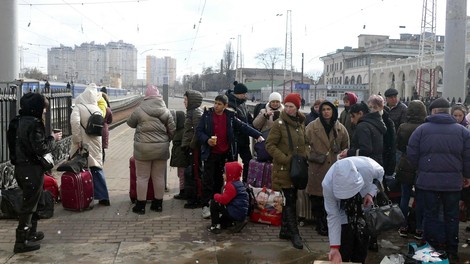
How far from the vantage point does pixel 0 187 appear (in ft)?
23.1

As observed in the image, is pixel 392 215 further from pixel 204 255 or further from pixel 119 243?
pixel 119 243

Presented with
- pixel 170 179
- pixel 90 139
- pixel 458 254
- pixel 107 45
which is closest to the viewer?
pixel 458 254

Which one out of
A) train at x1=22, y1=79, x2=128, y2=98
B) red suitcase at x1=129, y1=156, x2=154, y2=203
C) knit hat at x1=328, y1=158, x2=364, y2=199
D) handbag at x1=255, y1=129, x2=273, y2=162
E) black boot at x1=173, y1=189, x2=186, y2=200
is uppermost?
train at x1=22, y1=79, x2=128, y2=98

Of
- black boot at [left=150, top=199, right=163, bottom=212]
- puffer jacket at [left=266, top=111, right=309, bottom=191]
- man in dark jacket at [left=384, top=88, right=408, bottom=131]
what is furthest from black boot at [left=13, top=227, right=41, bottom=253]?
man in dark jacket at [left=384, top=88, right=408, bottom=131]

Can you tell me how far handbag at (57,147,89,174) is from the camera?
6871mm

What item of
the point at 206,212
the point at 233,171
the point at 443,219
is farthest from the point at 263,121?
the point at 443,219

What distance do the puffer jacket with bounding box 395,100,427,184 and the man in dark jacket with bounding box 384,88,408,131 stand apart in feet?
4.10

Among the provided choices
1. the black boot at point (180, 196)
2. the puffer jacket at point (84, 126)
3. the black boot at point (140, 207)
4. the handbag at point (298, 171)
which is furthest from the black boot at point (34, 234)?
the handbag at point (298, 171)

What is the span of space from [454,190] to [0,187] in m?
6.13

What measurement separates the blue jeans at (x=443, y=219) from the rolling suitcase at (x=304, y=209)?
5.52ft

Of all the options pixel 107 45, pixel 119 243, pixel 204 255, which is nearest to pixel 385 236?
pixel 204 255

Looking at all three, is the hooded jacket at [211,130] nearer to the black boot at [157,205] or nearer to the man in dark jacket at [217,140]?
the man in dark jacket at [217,140]

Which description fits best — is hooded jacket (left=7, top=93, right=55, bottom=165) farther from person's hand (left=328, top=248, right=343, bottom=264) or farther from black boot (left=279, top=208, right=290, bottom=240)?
person's hand (left=328, top=248, right=343, bottom=264)

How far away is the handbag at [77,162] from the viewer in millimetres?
6871
